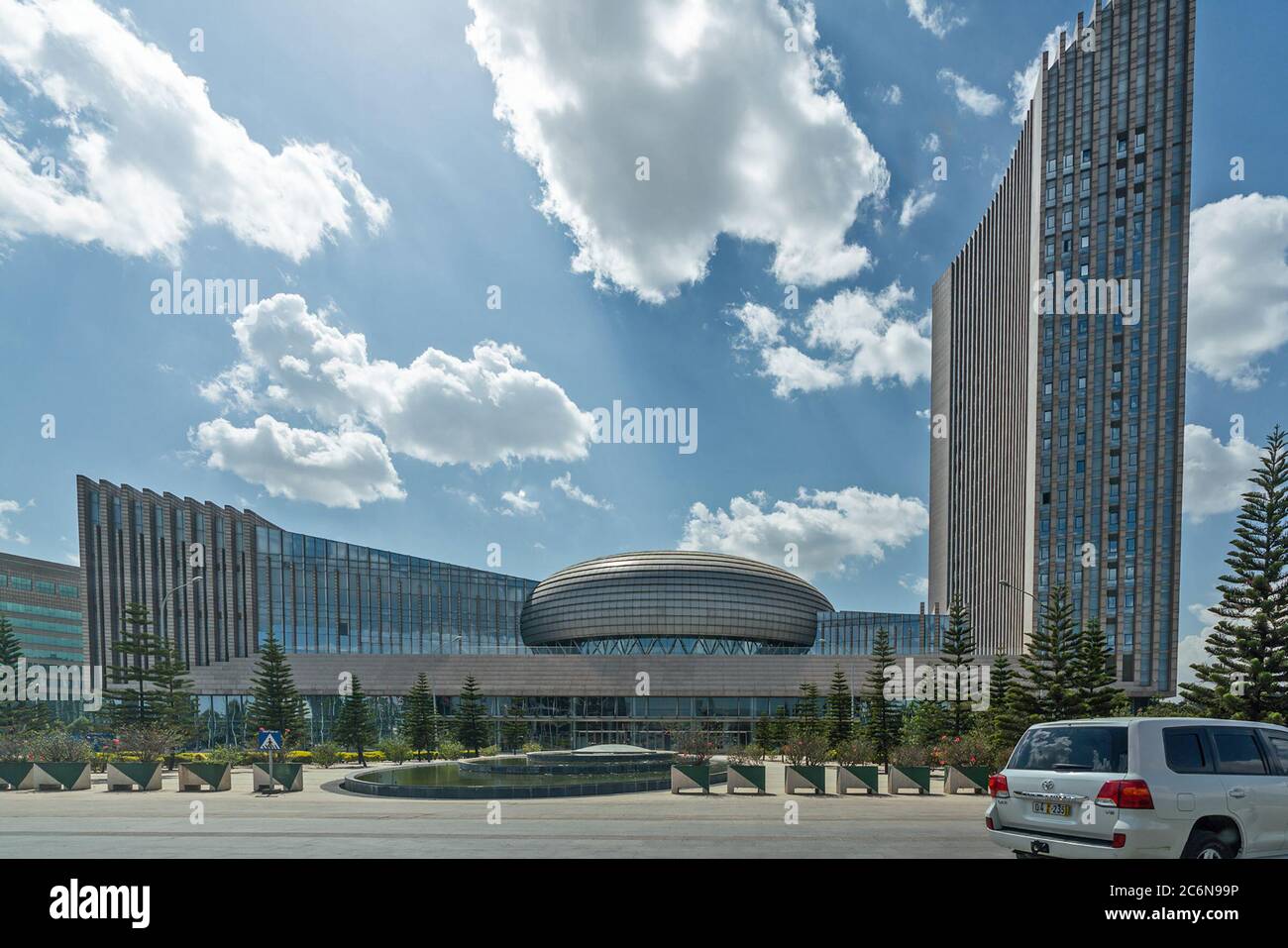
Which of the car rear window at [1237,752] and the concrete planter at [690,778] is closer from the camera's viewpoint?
the car rear window at [1237,752]

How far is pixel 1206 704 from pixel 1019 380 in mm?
55242

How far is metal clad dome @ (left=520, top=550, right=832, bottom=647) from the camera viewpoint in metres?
90.5

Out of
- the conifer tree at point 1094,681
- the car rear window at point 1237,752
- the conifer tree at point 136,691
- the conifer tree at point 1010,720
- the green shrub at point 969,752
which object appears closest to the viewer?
the car rear window at point 1237,752

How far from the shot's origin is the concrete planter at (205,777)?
26.6 meters

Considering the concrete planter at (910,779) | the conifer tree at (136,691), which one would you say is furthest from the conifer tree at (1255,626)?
the conifer tree at (136,691)

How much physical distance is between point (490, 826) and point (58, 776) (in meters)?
21.4

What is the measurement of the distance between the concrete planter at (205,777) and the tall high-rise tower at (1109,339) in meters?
71.1

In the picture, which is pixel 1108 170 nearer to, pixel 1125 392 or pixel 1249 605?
pixel 1125 392

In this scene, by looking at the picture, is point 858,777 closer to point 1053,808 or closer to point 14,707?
point 1053,808

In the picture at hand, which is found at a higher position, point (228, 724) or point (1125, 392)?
point (1125, 392)

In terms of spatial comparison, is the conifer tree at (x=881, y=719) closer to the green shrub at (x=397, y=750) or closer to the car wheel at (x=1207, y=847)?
the green shrub at (x=397, y=750)
